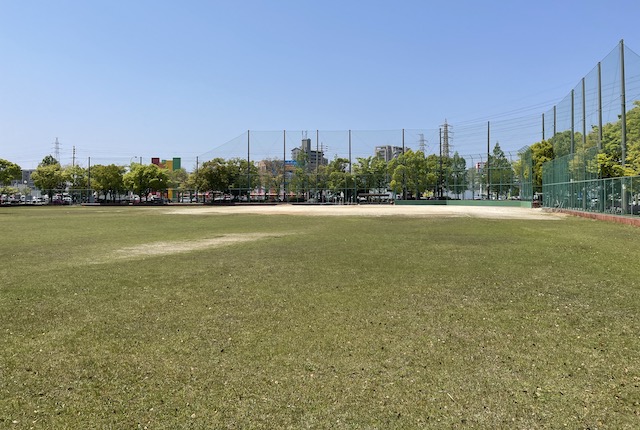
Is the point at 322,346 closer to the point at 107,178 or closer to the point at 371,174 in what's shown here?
the point at 371,174

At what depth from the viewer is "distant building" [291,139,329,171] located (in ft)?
282

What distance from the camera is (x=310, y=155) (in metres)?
86.5

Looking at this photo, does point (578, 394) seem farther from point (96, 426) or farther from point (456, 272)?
point (456, 272)

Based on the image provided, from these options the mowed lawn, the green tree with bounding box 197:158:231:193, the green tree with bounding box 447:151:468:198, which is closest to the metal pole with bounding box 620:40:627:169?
the mowed lawn

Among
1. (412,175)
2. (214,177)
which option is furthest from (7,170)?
(412,175)

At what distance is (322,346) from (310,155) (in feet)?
272

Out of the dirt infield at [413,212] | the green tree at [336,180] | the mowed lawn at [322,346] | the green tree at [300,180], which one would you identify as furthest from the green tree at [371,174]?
the mowed lawn at [322,346]

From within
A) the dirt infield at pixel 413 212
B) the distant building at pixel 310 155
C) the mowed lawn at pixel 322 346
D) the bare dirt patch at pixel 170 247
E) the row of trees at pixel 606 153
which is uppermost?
the distant building at pixel 310 155

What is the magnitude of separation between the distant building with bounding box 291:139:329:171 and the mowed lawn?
254ft

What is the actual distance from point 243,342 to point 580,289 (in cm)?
557

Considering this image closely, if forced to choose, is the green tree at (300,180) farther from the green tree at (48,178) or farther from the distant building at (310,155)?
the green tree at (48,178)

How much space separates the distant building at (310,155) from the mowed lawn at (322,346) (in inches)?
3049

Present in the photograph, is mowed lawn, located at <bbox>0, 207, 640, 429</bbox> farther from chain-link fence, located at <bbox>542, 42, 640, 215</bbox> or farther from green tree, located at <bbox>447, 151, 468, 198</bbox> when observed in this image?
green tree, located at <bbox>447, 151, 468, 198</bbox>

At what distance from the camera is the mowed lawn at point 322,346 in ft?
10.6
